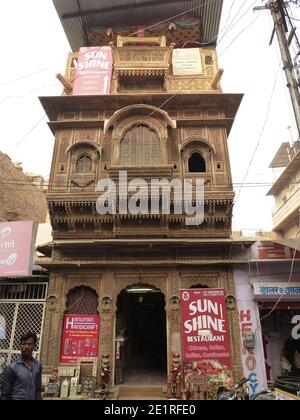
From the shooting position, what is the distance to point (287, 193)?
26172mm

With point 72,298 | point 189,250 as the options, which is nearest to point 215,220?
point 189,250

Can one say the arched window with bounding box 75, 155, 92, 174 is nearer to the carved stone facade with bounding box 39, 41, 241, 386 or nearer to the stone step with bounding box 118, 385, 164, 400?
the carved stone facade with bounding box 39, 41, 241, 386

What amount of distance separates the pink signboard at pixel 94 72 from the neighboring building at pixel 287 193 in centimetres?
1411

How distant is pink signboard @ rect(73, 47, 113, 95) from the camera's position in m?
13.5

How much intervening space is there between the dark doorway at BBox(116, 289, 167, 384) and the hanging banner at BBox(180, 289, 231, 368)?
7.64 feet

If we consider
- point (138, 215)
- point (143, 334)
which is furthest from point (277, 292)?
point (143, 334)

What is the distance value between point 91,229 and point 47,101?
6122 millimetres

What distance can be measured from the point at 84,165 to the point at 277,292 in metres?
8.87

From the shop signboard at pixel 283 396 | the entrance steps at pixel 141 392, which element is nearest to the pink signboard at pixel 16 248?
the entrance steps at pixel 141 392

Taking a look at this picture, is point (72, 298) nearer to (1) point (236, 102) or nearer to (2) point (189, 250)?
(2) point (189, 250)

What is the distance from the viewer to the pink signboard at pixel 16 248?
35.3 feet

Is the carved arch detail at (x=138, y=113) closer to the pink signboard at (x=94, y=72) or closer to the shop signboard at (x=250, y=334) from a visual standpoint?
the pink signboard at (x=94, y=72)

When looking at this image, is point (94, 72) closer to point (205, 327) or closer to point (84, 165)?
point (84, 165)

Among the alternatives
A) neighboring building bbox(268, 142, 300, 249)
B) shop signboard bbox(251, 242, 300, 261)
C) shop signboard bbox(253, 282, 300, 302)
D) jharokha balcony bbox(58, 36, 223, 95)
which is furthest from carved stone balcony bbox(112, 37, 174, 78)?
neighboring building bbox(268, 142, 300, 249)
